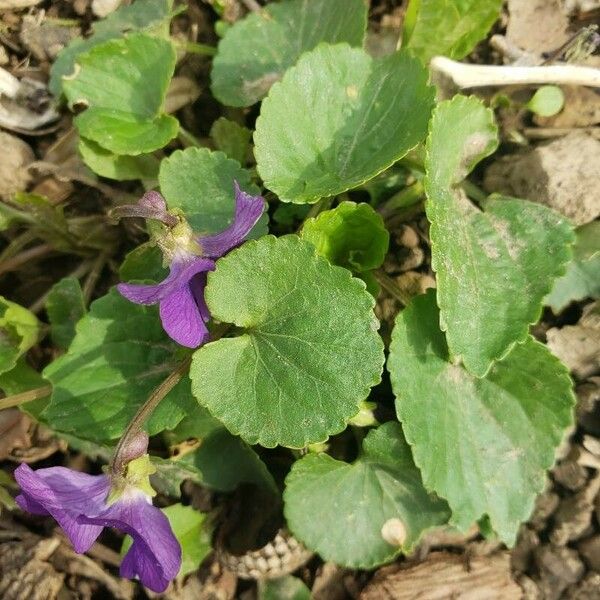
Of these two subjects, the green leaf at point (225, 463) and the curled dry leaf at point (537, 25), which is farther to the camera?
the curled dry leaf at point (537, 25)

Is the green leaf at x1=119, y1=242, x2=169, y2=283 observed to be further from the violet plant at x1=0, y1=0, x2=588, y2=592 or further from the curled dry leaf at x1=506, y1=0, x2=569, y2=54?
the curled dry leaf at x1=506, y1=0, x2=569, y2=54

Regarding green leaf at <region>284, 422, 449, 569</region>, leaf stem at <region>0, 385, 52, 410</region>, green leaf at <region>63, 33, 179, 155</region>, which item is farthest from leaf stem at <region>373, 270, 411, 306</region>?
leaf stem at <region>0, 385, 52, 410</region>

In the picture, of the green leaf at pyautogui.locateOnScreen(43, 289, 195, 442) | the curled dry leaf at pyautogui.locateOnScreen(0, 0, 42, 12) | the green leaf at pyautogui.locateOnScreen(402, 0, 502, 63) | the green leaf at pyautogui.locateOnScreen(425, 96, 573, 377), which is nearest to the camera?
the green leaf at pyautogui.locateOnScreen(425, 96, 573, 377)

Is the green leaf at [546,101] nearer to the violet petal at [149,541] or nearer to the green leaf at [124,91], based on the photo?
the green leaf at [124,91]

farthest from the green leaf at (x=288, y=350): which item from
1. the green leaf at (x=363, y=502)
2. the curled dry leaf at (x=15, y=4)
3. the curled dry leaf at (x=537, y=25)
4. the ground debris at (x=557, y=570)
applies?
the curled dry leaf at (x=15, y=4)

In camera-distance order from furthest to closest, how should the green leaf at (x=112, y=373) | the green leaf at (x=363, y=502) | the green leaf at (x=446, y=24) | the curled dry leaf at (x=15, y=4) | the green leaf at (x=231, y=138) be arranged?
the curled dry leaf at (x=15, y=4) → the green leaf at (x=231, y=138) → the green leaf at (x=446, y=24) → the green leaf at (x=363, y=502) → the green leaf at (x=112, y=373)

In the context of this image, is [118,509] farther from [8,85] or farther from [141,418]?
[8,85]

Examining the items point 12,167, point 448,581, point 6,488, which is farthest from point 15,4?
point 448,581
